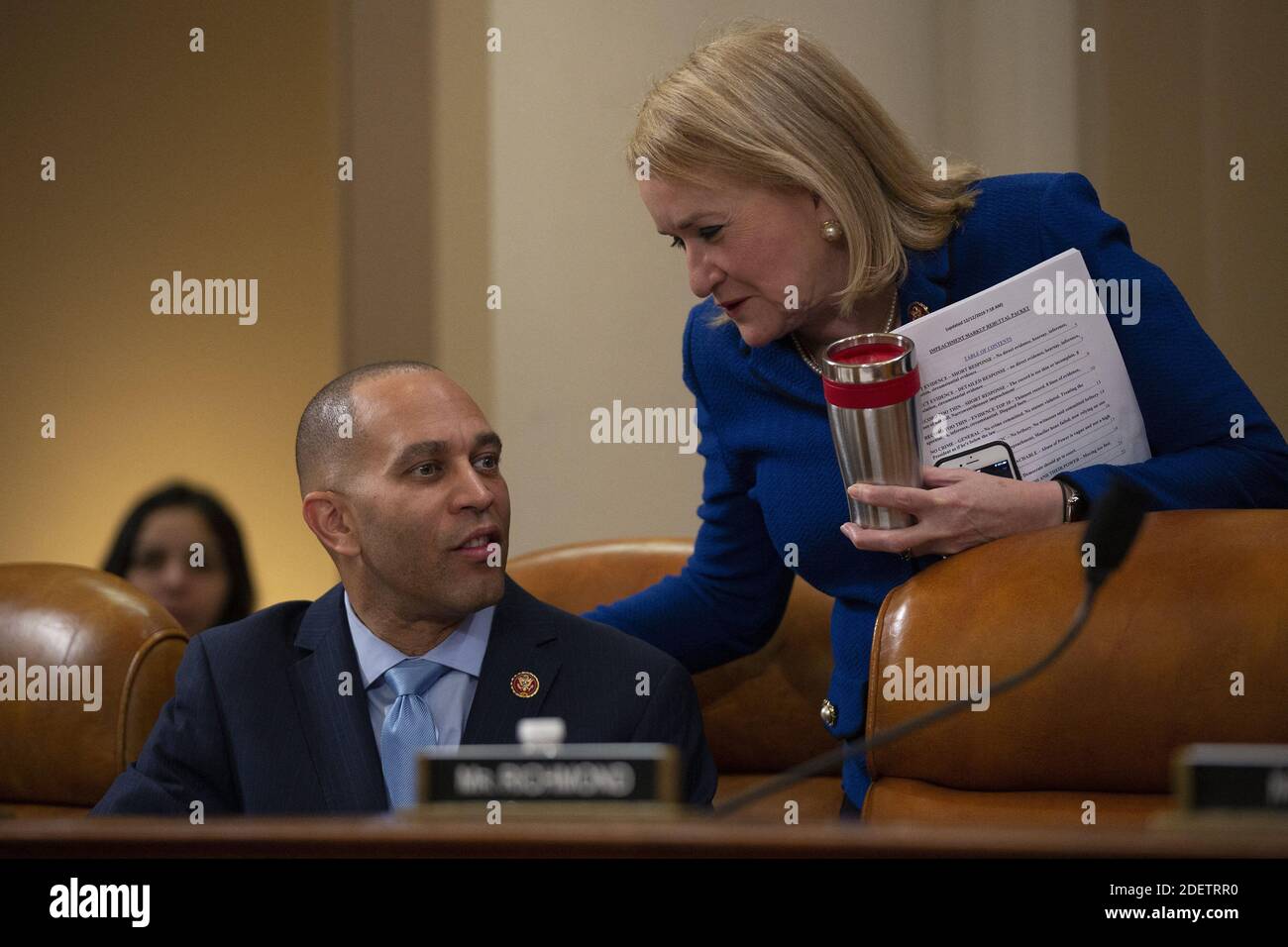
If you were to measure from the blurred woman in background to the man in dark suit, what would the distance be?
150 centimetres

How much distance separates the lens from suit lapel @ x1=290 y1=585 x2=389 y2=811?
5.73 feet

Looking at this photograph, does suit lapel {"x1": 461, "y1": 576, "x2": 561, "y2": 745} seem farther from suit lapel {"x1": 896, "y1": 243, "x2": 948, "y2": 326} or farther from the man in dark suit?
suit lapel {"x1": 896, "y1": 243, "x2": 948, "y2": 326}

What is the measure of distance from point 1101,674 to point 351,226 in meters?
2.74

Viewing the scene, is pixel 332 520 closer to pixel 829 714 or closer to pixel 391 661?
pixel 391 661

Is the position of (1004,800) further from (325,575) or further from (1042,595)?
(325,575)

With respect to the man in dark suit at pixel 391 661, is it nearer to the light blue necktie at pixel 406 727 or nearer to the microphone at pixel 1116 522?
the light blue necktie at pixel 406 727

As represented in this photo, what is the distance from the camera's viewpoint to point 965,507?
1627mm

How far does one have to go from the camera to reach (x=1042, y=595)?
1.49m

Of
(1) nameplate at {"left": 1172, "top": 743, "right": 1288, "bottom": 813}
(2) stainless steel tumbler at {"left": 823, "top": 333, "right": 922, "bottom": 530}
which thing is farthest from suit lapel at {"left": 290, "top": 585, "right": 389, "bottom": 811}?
(1) nameplate at {"left": 1172, "top": 743, "right": 1288, "bottom": 813}

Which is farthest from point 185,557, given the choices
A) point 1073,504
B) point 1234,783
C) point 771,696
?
point 1234,783

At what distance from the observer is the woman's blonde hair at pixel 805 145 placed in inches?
70.5

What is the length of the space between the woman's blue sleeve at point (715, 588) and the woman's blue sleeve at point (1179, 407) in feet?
1.84
